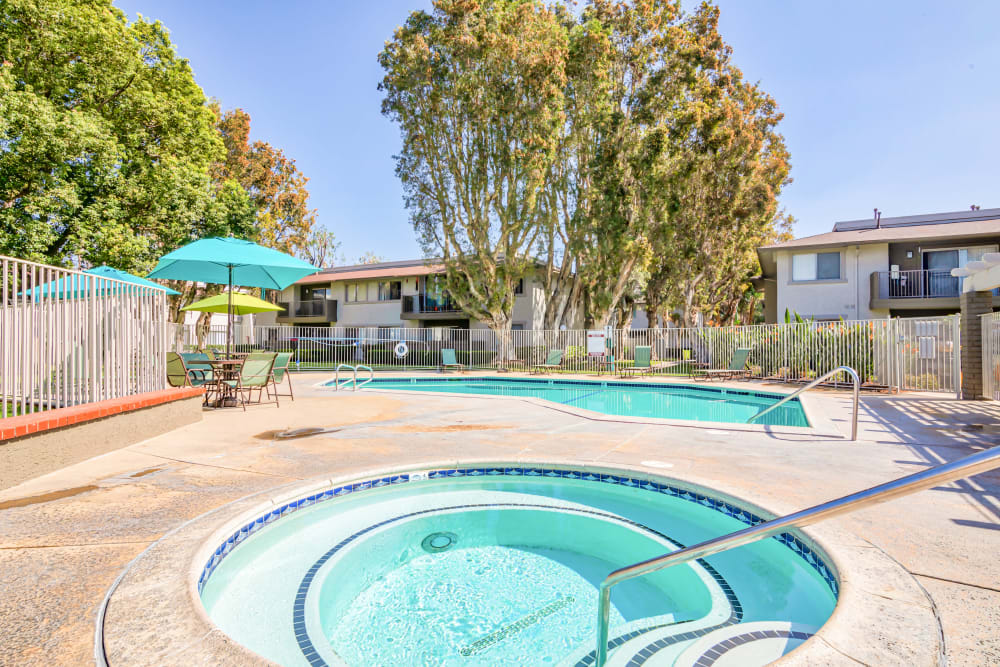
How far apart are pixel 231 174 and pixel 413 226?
45.7ft

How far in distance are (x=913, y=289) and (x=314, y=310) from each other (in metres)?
33.1

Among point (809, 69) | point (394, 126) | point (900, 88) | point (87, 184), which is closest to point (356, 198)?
point (394, 126)

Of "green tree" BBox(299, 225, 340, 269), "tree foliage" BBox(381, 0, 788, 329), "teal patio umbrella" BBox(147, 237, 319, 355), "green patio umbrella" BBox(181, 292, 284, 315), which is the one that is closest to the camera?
"teal patio umbrella" BBox(147, 237, 319, 355)

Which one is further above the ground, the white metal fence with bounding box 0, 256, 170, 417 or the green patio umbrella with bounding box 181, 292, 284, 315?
the green patio umbrella with bounding box 181, 292, 284, 315

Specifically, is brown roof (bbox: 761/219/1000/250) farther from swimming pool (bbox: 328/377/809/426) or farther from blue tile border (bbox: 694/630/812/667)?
blue tile border (bbox: 694/630/812/667)

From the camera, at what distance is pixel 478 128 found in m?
21.3

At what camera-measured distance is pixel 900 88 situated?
13.0 metres

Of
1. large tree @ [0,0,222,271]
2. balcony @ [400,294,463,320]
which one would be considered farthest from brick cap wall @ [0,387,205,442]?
balcony @ [400,294,463,320]

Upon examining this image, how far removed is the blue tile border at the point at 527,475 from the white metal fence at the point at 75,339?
253 cm

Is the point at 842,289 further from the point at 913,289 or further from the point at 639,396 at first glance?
the point at 639,396

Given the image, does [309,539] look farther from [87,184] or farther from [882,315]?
[882,315]

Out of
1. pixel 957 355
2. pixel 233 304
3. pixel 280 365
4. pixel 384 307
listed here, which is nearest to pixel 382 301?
pixel 384 307

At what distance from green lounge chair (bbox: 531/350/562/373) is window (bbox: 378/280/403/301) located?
1486cm

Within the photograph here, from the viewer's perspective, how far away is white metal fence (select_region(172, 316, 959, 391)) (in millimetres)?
12055
